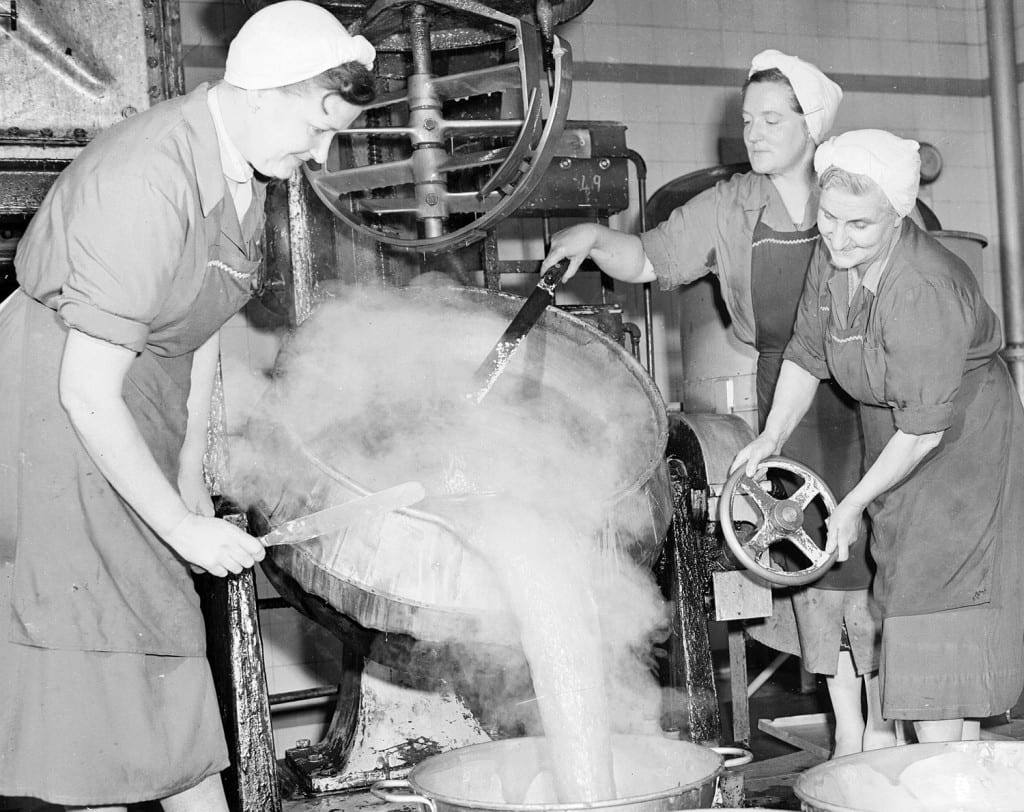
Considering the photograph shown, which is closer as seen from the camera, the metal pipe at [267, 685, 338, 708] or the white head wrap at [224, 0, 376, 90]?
the white head wrap at [224, 0, 376, 90]

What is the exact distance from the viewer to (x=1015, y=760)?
1.66 metres

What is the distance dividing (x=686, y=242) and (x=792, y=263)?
285 mm

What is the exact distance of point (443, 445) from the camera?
2.31 meters

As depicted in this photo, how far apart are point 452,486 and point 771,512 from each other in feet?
2.22

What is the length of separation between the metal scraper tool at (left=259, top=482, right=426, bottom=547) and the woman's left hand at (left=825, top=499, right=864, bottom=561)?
35.6 inches

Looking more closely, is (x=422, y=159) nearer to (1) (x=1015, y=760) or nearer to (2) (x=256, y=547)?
(2) (x=256, y=547)

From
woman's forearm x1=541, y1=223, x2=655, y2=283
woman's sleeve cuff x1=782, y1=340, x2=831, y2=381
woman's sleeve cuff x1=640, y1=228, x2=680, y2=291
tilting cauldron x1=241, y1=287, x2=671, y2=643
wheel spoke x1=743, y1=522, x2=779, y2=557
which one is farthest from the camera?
woman's sleeve cuff x1=640, y1=228, x2=680, y2=291

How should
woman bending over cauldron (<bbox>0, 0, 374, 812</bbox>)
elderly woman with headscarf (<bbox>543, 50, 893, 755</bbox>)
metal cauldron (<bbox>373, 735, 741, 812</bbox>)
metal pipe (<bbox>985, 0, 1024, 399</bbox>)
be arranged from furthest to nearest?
metal pipe (<bbox>985, 0, 1024, 399</bbox>), elderly woman with headscarf (<bbox>543, 50, 893, 755</bbox>), metal cauldron (<bbox>373, 735, 741, 812</bbox>), woman bending over cauldron (<bbox>0, 0, 374, 812</bbox>)

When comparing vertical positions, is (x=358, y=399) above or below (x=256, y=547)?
above

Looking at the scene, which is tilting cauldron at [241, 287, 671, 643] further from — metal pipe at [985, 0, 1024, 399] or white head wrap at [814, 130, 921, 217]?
metal pipe at [985, 0, 1024, 399]

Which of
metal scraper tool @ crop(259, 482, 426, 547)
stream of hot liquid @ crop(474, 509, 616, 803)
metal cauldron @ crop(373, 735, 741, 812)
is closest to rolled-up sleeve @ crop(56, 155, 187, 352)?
metal scraper tool @ crop(259, 482, 426, 547)

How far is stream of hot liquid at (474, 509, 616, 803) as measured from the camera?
1.76 m

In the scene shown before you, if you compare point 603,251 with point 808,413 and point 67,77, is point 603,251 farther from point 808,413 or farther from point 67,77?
point 67,77

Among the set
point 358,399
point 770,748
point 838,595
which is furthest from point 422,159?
point 770,748
